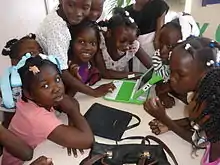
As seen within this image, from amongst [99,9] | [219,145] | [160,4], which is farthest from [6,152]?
[160,4]

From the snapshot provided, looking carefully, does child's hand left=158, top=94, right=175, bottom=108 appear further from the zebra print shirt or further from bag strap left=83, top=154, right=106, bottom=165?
bag strap left=83, top=154, right=106, bottom=165

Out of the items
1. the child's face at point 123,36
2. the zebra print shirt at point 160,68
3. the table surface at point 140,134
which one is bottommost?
the table surface at point 140,134

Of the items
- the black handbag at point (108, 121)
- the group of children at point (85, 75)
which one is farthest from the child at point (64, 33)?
the black handbag at point (108, 121)

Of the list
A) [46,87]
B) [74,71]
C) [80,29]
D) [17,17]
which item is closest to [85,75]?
[74,71]

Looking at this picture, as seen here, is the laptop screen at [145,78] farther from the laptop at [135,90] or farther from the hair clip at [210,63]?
the hair clip at [210,63]

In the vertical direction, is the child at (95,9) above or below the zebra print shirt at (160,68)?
above

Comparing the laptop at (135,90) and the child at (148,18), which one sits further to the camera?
the child at (148,18)

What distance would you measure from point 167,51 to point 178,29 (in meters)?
0.09

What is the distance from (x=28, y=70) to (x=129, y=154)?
0.41m

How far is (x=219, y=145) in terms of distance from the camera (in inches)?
39.4

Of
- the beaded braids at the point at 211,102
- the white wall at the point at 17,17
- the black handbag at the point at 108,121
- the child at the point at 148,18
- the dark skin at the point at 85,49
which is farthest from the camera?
the white wall at the point at 17,17

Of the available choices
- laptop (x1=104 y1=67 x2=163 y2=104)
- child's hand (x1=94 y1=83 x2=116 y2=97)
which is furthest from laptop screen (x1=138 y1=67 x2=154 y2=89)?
child's hand (x1=94 y1=83 x2=116 y2=97)

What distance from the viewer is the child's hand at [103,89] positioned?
1539 millimetres

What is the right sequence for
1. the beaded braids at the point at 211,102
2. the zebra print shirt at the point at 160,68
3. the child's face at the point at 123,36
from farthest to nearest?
the child's face at the point at 123,36, the zebra print shirt at the point at 160,68, the beaded braids at the point at 211,102
